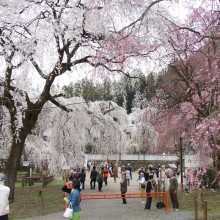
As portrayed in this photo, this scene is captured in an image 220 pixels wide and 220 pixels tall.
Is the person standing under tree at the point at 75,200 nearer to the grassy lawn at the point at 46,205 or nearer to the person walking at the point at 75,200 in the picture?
the person walking at the point at 75,200

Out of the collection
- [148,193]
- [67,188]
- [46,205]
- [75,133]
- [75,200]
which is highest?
[75,133]

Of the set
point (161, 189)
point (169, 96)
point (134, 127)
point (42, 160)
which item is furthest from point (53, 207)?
point (134, 127)

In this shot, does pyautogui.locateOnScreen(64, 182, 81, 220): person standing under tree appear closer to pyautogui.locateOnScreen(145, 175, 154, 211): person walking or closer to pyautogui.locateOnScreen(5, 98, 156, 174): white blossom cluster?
pyautogui.locateOnScreen(145, 175, 154, 211): person walking

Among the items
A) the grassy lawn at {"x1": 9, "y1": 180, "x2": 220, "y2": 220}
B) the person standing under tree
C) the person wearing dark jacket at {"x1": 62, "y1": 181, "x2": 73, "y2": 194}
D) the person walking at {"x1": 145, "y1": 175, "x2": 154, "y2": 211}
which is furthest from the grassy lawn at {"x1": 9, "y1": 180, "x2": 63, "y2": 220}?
the person standing under tree

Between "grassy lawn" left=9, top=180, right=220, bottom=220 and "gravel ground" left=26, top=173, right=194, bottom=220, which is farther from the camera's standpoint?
"grassy lawn" left=9, top=180, right=220, bottom=220

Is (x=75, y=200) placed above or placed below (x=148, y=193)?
above

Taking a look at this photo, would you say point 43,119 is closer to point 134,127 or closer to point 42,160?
point 42,160

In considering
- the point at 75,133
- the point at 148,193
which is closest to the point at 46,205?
the point at 148,193

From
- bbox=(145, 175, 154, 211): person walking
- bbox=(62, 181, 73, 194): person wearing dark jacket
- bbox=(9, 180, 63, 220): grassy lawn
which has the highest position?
bbox=(62, 181, 73, 194): person wearing dark jacket

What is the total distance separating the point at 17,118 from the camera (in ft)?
52.2

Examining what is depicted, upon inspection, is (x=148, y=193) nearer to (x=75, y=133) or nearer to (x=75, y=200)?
(x=75, y=200)

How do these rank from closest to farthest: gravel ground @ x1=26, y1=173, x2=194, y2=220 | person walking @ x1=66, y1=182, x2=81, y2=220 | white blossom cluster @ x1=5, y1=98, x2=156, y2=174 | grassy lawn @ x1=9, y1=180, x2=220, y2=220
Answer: person walking @ x1=66, y1=182, x2=81, y2=220
gravel ground @ x1=26, y1=173, x2=194, y2=220
grassy lawn @ x1=9, y1=180, x2=220, y2=220
white blossom cluster @ x1=5, y1=98, x2=156, y2=174

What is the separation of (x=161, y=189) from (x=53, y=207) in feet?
16.3

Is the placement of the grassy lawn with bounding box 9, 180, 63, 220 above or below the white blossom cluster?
below
